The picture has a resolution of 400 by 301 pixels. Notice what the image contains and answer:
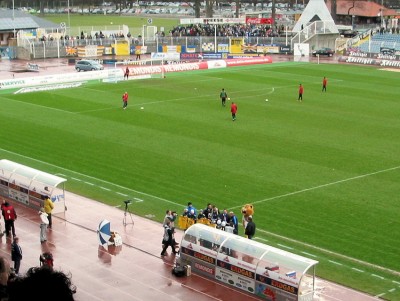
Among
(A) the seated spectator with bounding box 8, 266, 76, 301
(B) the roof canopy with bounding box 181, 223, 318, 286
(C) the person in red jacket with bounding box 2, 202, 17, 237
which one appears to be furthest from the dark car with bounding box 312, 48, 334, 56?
(A) the seated spectator with bounding box 8, 266, 76, 301

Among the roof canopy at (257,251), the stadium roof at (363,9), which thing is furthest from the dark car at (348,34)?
the roof canopy at (257,251)

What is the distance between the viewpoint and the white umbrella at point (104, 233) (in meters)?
22.9

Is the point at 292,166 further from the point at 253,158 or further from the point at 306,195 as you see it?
the point at 306,195

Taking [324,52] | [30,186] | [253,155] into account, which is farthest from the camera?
[324,52]

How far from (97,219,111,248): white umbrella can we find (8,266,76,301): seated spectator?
18.2 m

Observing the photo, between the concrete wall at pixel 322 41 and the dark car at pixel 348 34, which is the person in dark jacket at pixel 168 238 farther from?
the dark car at pixel 348 34

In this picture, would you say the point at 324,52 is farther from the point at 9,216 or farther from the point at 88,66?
the point at 9,216

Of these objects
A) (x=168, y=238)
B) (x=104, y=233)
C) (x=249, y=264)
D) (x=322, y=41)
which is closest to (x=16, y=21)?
(x=322, y=41)

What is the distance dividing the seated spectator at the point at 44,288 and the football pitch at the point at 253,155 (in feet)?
52.3

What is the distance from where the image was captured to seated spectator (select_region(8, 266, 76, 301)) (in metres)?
4.73

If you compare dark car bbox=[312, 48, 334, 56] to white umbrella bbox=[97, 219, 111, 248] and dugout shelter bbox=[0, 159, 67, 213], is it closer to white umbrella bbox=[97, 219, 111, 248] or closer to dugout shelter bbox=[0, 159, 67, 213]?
dugout shelter bbox=[0, 159, 67, 213]

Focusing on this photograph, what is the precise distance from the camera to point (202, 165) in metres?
34.0

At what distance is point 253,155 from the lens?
36188mm

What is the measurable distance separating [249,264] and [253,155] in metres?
17.0
